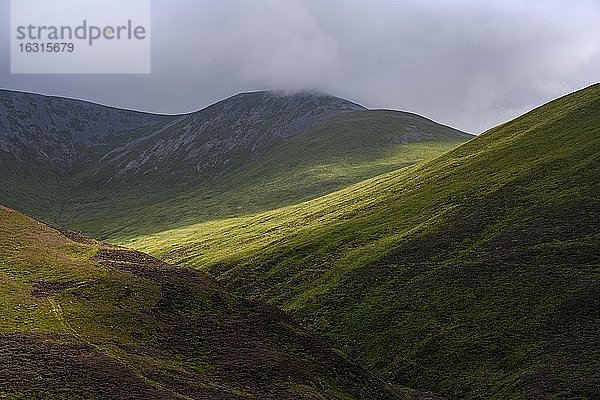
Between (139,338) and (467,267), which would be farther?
(467,267)

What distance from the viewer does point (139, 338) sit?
46.1 meters

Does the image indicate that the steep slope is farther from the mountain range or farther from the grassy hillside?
the grassy hillside

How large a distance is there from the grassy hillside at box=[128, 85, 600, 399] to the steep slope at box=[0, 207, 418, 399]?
10330 mm

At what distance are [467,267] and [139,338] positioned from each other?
47.4 m

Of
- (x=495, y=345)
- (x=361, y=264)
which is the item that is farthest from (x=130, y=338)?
(x=361, y=264)

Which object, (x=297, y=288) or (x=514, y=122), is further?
(x=514, y=122)

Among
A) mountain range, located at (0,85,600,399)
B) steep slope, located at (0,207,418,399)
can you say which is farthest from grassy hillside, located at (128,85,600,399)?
steep slope, located at (0,207,418,399)

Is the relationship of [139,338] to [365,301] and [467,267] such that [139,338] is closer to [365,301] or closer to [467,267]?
[365,301]

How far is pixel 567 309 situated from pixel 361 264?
33736 mm

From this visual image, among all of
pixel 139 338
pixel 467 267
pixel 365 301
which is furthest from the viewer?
pixel 365 301

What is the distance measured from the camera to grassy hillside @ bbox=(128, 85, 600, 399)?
195 feet

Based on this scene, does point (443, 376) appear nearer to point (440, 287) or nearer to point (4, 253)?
point (440, 287)

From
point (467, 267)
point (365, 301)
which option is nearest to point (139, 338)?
point (365, 301)

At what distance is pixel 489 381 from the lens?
56.2m
